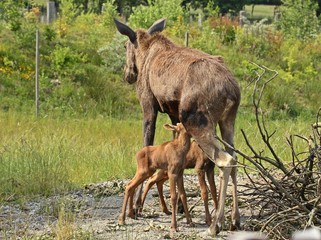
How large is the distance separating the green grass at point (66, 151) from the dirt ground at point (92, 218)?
1.18 feet

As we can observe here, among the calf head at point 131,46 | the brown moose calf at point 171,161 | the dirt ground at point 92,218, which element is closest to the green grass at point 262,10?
the calf head at point 131,46

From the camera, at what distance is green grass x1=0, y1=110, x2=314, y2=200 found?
10312 mm

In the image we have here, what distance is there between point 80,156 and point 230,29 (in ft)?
56.4

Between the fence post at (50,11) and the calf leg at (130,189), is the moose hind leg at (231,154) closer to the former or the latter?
the calf leg at (130,189)

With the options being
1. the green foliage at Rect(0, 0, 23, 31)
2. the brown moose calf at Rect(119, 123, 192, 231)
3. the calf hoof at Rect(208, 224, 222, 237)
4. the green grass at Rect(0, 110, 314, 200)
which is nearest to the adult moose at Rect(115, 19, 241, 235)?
the calf hoof at Rect(208, 224, 222, 237)

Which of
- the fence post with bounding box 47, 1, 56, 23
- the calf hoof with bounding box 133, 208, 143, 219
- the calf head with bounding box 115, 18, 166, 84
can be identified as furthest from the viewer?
the fence post with bounding box 47, 1, 56, 23

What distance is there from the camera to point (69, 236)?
7.64m

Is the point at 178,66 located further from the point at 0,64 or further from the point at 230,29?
the point at 230,29

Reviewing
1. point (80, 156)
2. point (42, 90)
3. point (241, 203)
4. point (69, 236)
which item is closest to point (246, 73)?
point (42, 90)

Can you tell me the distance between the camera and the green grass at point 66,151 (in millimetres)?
10312

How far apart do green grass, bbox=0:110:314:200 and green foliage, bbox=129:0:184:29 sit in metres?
7.57

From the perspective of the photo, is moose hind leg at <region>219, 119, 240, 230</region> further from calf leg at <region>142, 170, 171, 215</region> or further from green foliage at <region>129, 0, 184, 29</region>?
green foliage at <region>129, 0, 184, 29</region>

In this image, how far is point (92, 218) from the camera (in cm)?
873

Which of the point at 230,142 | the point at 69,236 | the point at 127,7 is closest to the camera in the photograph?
the point at 69,236
